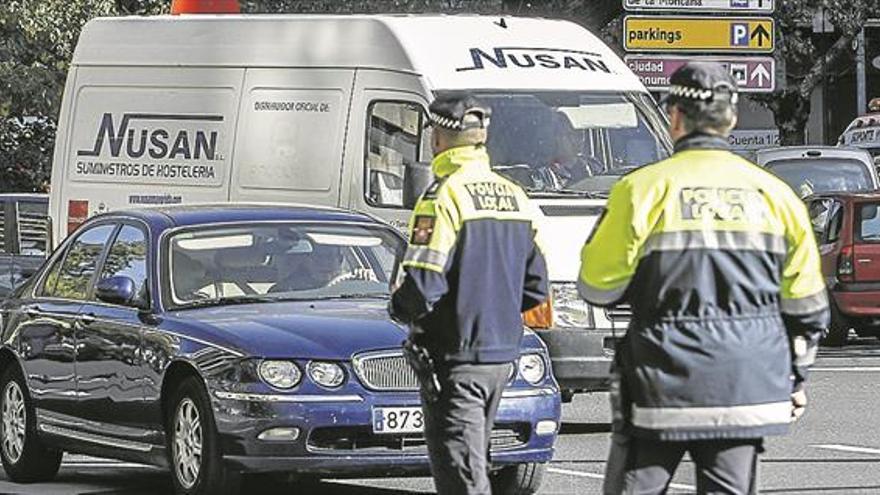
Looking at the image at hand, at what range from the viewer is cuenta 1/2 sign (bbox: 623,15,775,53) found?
83.4ft

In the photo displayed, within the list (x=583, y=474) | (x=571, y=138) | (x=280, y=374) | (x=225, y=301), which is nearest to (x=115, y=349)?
(x=225, y=301)

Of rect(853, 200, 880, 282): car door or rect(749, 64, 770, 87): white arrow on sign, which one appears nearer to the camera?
rect(853, 200, 880, 282): car door

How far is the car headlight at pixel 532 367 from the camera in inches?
425

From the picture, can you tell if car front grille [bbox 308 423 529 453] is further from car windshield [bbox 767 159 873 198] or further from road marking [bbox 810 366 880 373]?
car windshield [bbox 767 159 873 198]

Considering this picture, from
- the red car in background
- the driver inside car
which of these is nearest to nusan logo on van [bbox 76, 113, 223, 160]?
the driver inside car

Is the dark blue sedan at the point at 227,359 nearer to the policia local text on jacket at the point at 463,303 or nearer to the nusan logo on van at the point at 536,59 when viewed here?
the policia local text on jacket at the point at 463,303

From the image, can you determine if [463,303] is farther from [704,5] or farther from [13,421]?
[704,5]

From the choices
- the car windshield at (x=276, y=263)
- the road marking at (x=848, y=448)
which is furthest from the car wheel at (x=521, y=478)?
the road marking at (x=848, y=448)

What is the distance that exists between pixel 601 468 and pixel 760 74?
1310cm

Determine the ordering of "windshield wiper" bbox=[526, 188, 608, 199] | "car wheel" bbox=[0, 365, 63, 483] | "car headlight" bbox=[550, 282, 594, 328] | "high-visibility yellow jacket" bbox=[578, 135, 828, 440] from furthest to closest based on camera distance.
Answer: "windshield wiper" bbox=[526, 188, 608, 199], "car headlight" bbox=[550, 282, 594, 328], "car wheel" bbox=[0, 365, 63, 483], "high-visibility yellow jacket" bbox=[578, 135, 828, 440]

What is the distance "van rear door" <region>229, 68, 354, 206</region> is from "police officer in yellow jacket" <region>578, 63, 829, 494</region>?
30.5ft

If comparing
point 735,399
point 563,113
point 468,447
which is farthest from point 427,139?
point 735,399

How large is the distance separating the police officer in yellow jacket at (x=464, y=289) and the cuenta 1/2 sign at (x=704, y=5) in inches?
673

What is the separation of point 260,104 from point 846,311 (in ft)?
26.2
